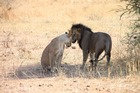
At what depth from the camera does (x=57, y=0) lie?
102ft

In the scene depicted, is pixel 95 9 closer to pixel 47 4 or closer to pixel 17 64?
pixel 47 4

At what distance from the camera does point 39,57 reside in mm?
12188

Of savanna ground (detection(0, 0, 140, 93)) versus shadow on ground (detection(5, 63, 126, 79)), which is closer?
savanna ground (detection(0, 0, 140, 93))

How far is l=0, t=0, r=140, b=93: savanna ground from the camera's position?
807cm

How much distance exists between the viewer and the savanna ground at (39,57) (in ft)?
26.5

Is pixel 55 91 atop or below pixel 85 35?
below

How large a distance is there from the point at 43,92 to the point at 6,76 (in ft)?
6.89

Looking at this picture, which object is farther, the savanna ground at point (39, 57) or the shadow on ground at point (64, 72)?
the shadow on ground at point (64, 72)

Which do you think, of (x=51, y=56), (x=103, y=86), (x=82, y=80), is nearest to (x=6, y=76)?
(x=51, y=56)

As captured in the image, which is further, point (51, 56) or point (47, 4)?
point (47, 4)

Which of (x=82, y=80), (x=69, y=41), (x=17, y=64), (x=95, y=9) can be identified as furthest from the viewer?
(x=95, y=9)

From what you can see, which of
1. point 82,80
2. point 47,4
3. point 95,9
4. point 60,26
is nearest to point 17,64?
point 82,80

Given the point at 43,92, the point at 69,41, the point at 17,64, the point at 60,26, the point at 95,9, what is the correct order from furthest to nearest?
the point at 95,9, the point at 60,26, the point at 17,64, the point at 69,41, the point at 43,92

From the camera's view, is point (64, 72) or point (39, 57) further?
point (39, 57)
